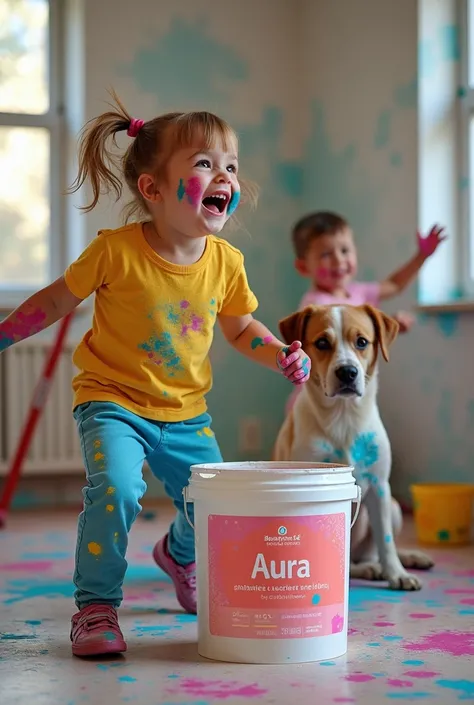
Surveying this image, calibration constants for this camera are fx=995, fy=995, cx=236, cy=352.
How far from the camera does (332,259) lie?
3.23 metres

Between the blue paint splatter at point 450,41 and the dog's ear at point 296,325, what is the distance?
5.48 feet

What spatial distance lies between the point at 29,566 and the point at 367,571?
879mm

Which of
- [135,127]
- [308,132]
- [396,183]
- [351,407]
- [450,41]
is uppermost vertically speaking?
[450,41]

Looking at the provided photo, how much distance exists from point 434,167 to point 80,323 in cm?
147

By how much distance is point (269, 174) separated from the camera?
164 inches

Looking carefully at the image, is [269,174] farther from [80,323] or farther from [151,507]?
[151,507]

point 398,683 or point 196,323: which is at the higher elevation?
point 196,323

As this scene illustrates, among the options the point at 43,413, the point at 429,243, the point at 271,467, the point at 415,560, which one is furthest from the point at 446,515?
the point at 43,413

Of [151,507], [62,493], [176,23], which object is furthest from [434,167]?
[62,493]

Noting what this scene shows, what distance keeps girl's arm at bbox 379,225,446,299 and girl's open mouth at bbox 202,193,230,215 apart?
133 centimetres

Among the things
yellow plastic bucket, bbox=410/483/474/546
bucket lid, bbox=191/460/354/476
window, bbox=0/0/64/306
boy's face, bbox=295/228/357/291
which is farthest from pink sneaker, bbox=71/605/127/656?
window, bbox=0/0/64/306

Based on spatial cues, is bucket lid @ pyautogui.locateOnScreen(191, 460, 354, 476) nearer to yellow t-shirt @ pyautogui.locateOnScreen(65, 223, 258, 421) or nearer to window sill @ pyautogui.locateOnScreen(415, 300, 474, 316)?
yellow t-shirt @ pyautogui.locateOnScreen(65, 223, 258, 421)

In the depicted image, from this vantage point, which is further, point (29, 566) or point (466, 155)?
point (466, 155)

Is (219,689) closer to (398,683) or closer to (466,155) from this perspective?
(398,683)
